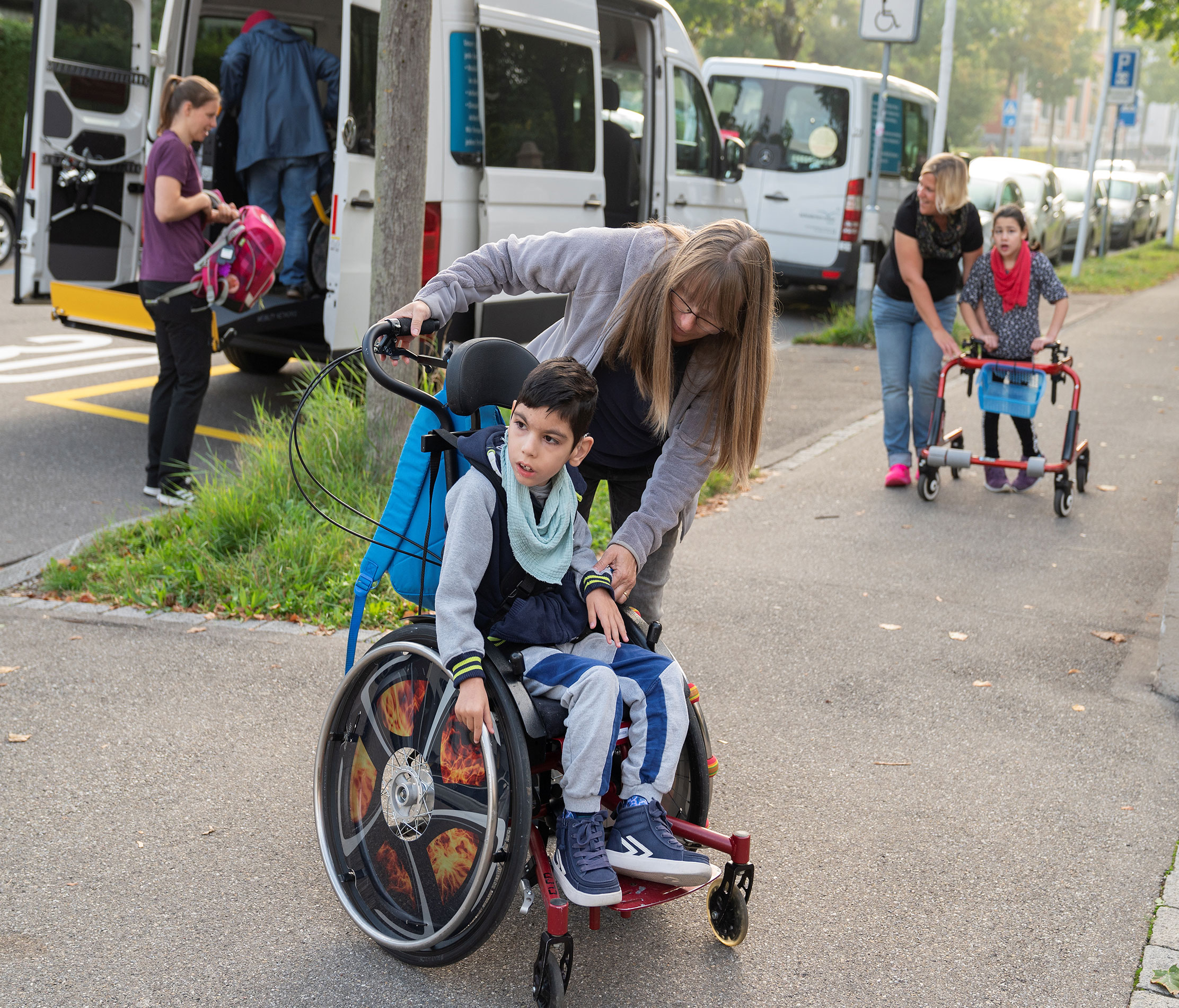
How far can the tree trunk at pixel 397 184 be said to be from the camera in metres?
5.68

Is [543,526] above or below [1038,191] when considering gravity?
below

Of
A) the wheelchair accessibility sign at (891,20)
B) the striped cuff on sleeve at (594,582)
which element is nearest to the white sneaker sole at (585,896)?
the striped cuff on sleeve at (594,582)

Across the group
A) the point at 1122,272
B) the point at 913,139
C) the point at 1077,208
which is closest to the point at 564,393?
the point at 913,139

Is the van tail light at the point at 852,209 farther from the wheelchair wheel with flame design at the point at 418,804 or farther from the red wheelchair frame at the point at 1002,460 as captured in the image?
the wheelchair wheel with flame design at the point at 418,804

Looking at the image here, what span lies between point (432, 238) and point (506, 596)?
4.52 m

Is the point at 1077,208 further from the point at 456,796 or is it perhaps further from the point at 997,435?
the point at 456,796

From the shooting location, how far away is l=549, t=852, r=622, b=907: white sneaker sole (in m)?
2.56

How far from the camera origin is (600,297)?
3279 mm

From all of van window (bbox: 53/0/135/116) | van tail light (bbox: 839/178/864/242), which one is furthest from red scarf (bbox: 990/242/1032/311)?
van tail light (bbox: 839/178/864/242)

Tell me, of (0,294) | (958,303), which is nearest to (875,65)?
(0,294)

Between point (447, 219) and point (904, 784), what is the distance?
14.3ft

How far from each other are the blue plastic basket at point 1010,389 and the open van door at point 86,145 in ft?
16.7

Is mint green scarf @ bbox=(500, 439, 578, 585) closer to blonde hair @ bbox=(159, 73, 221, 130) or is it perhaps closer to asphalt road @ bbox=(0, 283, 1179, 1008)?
asphalt road @ bbox=(0, 283, 1179, 1008)

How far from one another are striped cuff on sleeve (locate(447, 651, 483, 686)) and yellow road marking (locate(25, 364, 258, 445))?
193 inches
